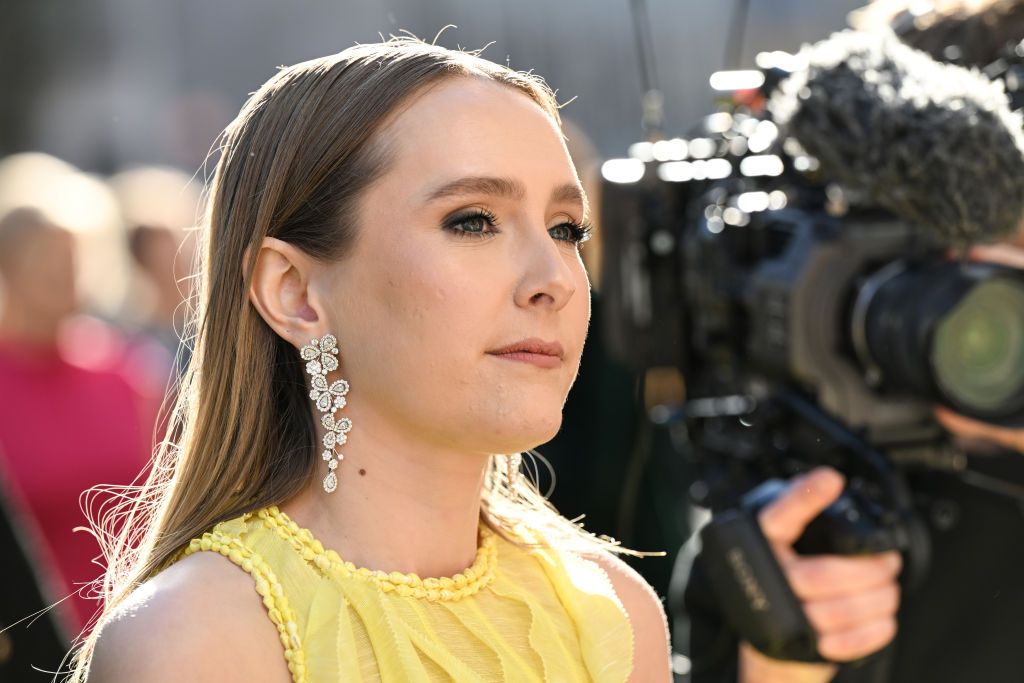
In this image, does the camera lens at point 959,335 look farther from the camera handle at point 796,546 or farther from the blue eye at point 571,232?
the blue eye at point 571,232

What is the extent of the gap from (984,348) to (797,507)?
1.19ft

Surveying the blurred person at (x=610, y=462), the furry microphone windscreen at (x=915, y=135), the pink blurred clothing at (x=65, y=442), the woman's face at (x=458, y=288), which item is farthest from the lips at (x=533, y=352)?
the pink blurred clothing at (x=65, y=442)

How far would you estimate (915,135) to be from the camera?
1.87 metres

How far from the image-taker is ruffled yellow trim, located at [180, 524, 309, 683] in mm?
1355

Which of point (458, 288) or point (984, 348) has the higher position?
point (458, 288)

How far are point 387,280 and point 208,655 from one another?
0.42m

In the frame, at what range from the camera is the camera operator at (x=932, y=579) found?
2.05 metres

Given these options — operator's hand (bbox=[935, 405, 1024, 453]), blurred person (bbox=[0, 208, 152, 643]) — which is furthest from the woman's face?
blurred person (bbox=[0, 208, 152, 643])

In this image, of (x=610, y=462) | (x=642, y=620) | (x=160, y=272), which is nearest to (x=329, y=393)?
(x=642, y=620)

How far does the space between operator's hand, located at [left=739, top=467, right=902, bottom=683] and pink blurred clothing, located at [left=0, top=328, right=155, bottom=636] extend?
148cm

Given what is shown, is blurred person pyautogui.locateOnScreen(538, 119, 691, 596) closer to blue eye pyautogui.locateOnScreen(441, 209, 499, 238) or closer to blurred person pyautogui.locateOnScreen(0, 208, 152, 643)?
blurred person pyautogui.locateOnScreen(0, 208, 152, 643)

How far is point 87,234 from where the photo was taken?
3781 millimetres

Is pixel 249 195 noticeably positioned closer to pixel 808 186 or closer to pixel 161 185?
pixel 808 186

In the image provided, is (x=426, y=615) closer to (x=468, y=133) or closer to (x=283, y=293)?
(x=283, y=293)
